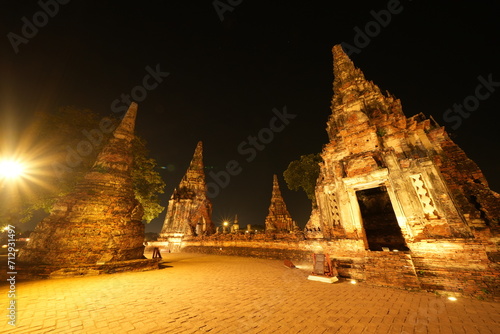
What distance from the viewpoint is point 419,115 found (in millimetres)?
8828

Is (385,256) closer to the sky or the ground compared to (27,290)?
closer to the sky

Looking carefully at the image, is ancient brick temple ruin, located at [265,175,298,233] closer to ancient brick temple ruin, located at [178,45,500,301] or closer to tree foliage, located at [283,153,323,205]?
tree foliage, located at [283,153,323,205]

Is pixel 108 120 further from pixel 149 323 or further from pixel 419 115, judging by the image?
pixel 419 115

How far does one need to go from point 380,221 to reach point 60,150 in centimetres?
2067

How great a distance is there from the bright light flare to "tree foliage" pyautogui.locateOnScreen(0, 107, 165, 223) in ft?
4.96

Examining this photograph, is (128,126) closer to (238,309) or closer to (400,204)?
(238,309)

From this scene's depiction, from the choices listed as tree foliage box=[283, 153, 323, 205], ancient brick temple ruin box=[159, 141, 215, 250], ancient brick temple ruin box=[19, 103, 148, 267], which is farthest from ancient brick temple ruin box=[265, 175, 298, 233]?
ancient brick temple ruin box=[19, 103, 148, 267]

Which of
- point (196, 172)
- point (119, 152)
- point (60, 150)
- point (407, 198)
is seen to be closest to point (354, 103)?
point (407, 198)

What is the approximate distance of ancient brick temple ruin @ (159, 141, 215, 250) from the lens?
23.2 m

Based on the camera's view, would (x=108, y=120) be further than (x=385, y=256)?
Yes

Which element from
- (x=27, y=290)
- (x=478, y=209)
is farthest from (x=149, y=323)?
(x=478, y=209)

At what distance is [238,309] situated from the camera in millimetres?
4094

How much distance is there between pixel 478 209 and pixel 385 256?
3.47 meters

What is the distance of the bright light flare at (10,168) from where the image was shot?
324 inches
